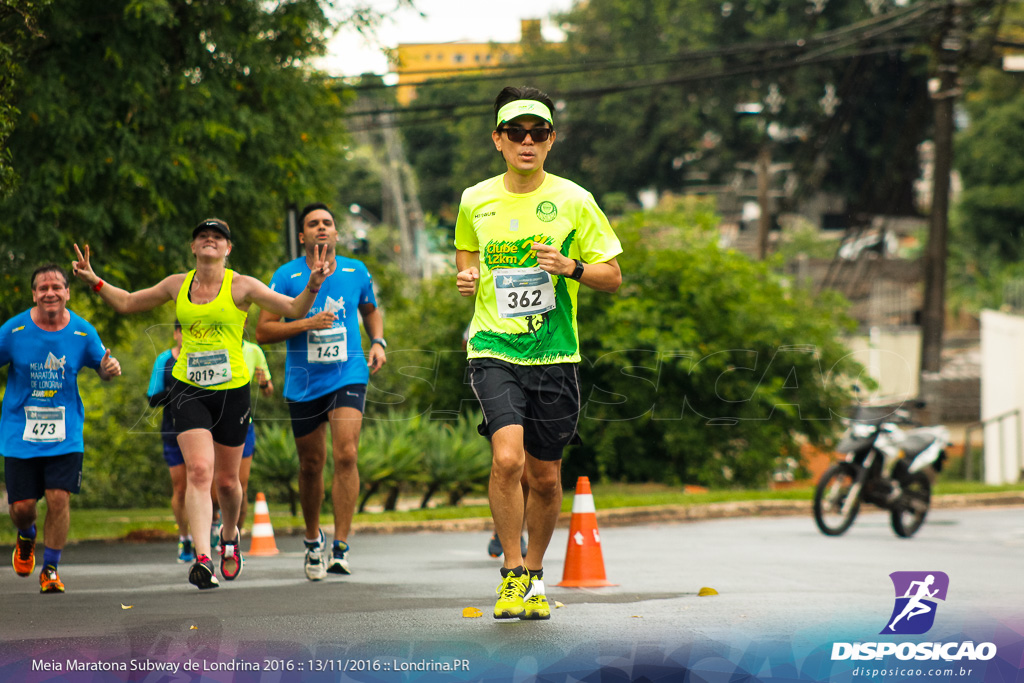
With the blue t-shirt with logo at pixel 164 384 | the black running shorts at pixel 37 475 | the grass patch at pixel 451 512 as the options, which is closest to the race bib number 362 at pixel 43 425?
the black running shorts at pixel 37 475

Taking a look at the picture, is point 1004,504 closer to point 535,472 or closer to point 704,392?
point 704,392

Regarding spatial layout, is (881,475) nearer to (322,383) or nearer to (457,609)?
(322,383)

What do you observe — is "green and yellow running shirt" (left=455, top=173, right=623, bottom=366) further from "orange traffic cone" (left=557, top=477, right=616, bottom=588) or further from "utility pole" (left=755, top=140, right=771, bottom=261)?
"utility pole" (left=755, top=140, right=771, bottom=261)

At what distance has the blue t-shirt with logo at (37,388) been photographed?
7.44 meters

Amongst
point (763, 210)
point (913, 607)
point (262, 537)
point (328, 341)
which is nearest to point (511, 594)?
point (913, 607)

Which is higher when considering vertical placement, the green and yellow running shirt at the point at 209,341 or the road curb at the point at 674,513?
the green and yellow running shirt at the point at 209,341

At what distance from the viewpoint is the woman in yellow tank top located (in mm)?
7465

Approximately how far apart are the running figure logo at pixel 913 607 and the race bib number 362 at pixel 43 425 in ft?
15.5

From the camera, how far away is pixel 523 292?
586 centimetres

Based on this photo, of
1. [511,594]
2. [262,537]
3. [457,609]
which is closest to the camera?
[511,594]

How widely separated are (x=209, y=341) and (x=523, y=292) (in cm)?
254

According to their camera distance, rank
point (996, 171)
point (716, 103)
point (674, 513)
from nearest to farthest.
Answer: point (674, 513) < point (996, 171) < point (716, 103)

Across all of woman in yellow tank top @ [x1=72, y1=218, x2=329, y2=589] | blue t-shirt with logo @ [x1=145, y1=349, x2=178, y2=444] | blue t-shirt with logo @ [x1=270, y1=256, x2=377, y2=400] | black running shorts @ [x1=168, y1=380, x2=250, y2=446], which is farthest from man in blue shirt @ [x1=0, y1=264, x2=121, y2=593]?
blue t-shirt with logo @ [x1=145, y1=349, x2=178, y2=444]

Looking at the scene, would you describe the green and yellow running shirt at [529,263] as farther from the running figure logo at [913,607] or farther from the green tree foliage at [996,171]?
the green tree foliage at [996,171]
